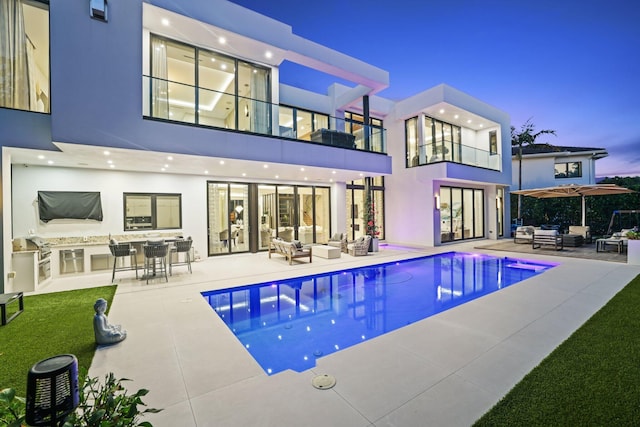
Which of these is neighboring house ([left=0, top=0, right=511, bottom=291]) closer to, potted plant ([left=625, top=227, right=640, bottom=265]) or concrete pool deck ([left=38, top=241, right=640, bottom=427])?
concrete pool deck ([left=38, top=241, right=640, bottom=427])

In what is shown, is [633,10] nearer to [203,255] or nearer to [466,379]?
[466,379]

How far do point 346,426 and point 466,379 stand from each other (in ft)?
5.13

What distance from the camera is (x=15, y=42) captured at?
6.89 m

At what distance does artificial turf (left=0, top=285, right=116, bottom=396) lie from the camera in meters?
3.58

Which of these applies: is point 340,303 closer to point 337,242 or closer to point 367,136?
point 337,242

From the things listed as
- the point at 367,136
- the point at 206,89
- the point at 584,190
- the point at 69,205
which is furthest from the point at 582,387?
the point at 584,190

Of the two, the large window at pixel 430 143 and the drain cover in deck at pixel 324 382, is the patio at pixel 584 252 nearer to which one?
the large window at pixel 430 143

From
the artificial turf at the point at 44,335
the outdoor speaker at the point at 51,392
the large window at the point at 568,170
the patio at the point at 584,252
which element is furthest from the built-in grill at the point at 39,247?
the large window at the point at 568,170

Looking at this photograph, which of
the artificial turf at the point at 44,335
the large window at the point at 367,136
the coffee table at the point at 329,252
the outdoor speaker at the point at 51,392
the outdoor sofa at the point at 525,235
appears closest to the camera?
the outdoor speaker at the point at 51,392

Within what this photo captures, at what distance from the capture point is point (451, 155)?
46.3 feet

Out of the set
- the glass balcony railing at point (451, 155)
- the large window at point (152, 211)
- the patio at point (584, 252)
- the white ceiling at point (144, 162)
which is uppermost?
the glass balcony railing at point (451, 155)

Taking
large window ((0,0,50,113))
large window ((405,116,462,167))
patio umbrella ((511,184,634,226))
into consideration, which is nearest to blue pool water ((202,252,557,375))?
patio umbrella ((511,184,634,226))

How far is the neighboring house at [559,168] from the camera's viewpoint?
21906 millimetres

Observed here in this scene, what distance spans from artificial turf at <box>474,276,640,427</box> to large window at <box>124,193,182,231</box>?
37.3 feet
